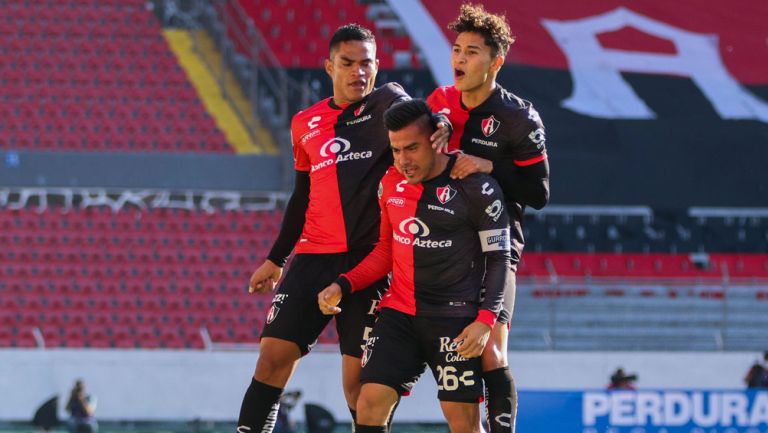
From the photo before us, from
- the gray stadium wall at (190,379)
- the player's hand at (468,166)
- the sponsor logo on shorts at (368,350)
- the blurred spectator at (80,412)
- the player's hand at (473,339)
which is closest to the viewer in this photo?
the player's hand at (473,339)

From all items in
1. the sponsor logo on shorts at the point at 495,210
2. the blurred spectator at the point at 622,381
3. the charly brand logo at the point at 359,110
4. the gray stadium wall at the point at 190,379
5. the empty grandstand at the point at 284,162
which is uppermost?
the charly brand logo at the point at 359,110

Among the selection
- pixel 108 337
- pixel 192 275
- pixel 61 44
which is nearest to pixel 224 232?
pixel 192 275

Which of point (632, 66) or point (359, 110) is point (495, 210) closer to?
point (359, 110)

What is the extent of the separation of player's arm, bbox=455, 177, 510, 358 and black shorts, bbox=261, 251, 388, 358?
2.15 feet

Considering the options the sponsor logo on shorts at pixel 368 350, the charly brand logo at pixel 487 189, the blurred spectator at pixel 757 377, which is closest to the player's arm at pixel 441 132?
the charly brand logo at pixel 487 189

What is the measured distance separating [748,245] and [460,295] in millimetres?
13226

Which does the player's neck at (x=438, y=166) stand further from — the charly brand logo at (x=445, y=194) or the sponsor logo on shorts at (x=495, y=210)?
the sponsor logo on shorts at (x=495, y=210)

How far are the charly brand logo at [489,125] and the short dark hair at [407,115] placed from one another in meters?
0.36

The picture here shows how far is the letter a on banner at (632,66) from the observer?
727 inches

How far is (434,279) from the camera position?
18.7 ft

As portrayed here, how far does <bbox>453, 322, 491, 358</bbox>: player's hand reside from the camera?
18.1ft

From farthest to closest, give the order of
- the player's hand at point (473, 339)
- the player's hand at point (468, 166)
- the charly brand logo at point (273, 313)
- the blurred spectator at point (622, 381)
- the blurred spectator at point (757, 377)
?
the blurred spectator at point (757, 377), the blurred spectator at point (622, 381), the charly brand logo at point (273, 313), the player's hand at point (468, 166), the player's hand at point (473, 339)

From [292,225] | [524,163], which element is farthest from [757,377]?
[524,163]

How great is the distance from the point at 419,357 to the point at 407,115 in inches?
42.1
